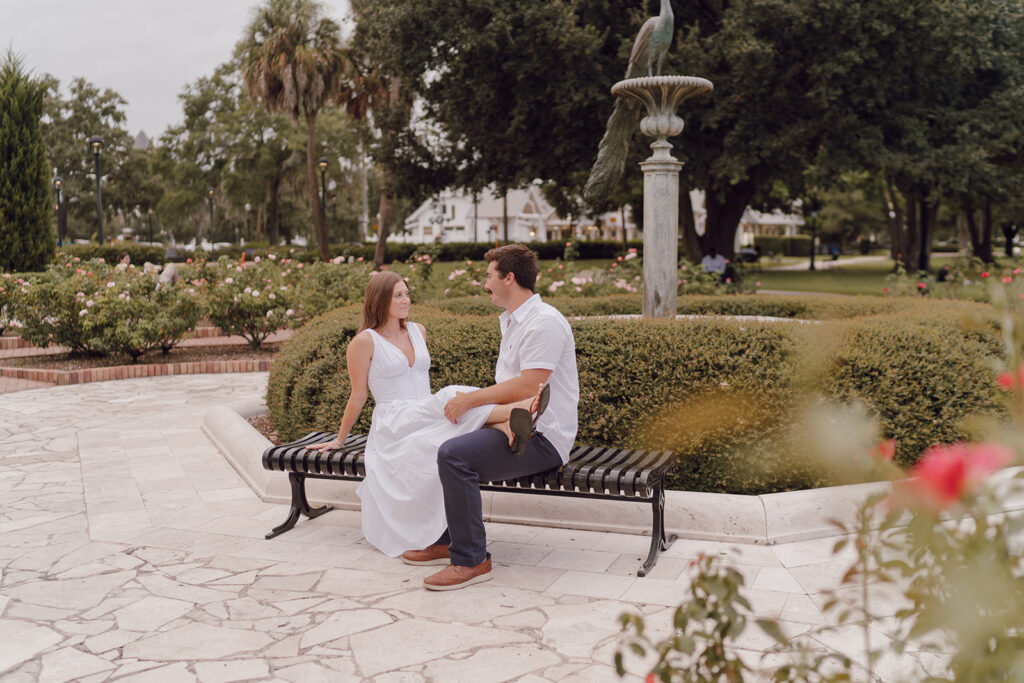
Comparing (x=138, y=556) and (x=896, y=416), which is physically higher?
(x=896, y=416)

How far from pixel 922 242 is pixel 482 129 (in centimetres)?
1690

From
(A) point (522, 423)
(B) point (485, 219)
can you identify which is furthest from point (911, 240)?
(B) point (485, 219)

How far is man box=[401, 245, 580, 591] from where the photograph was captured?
15.0ft

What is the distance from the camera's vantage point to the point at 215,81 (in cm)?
5472

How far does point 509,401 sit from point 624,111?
655 cm

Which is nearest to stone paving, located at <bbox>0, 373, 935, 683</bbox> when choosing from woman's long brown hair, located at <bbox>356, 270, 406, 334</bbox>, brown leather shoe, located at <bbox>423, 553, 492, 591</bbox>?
brown leather shoe, located at <bbox>423, 553, 492, 591</bbox>

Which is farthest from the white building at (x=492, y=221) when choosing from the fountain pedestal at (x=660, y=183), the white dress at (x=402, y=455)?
the white dress at (x=402, y=455)

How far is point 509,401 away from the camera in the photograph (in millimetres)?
4684

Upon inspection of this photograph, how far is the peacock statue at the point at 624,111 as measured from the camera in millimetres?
8922

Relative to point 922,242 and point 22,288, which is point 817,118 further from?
point 22,288

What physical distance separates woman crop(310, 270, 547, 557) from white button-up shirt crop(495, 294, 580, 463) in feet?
0.59

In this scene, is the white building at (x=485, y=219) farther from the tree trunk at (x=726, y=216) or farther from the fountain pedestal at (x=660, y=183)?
the fountain pedestal at (x=660, y=183)

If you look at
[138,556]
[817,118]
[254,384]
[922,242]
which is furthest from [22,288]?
[922,242]

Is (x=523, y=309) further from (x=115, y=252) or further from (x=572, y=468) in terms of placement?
(x=115, y=252)
